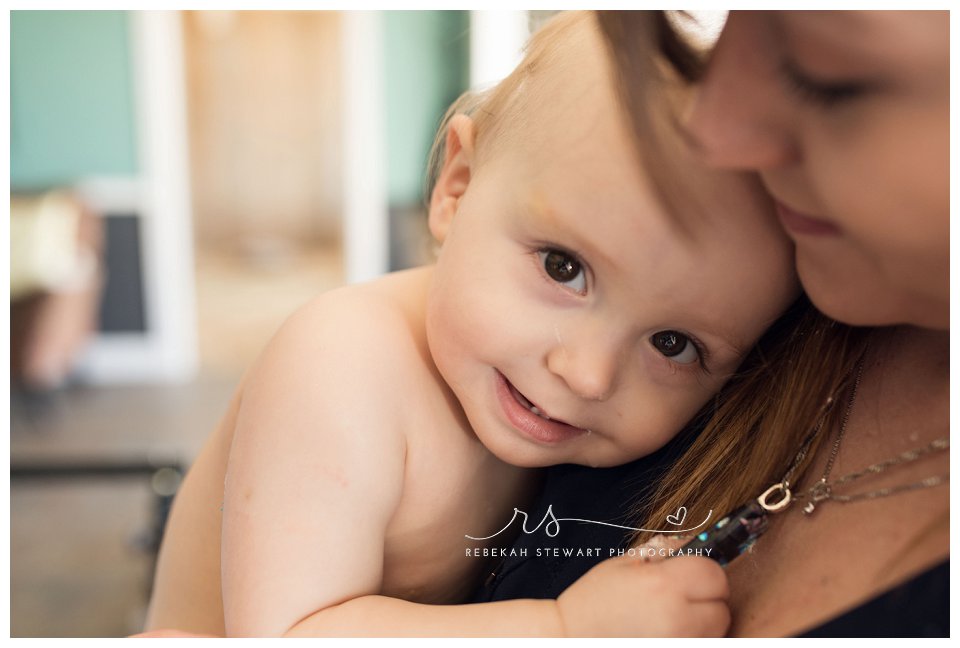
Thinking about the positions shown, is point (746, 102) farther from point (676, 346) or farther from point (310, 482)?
point (310, 482)

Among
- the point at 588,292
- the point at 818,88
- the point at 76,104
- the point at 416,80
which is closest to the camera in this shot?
the point at 818,88

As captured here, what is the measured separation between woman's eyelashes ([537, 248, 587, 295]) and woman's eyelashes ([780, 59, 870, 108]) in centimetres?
13

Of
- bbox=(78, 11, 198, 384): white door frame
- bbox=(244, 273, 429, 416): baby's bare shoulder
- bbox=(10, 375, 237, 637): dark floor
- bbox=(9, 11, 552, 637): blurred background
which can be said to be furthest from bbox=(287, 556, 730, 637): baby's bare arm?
bbox=(78, 11, 198, 384): white door frame

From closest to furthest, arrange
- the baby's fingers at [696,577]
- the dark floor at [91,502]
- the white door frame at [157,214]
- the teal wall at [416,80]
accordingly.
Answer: the baby's fingers at [696,577] < the teal wall at [416,80] < the dark floor at [91,502] < the white door frame at [157,214]

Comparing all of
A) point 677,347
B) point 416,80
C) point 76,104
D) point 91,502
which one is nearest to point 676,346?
point 677,347

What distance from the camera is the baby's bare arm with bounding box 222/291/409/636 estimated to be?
1.35ft

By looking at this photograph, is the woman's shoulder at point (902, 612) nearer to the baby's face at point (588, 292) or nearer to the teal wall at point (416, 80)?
the baby's face at point (588, 292)

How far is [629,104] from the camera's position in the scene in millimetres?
361

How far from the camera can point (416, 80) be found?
3.16ft

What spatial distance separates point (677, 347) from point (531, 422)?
84mm

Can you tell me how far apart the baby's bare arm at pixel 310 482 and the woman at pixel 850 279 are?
90mm

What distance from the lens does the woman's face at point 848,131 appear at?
0.95 feet

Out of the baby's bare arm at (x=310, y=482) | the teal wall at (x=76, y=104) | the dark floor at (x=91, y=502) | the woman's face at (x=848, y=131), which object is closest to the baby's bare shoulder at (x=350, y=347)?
the baby's bare arm at (x=310, y=482)

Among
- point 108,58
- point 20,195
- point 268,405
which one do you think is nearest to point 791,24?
point 268,405
